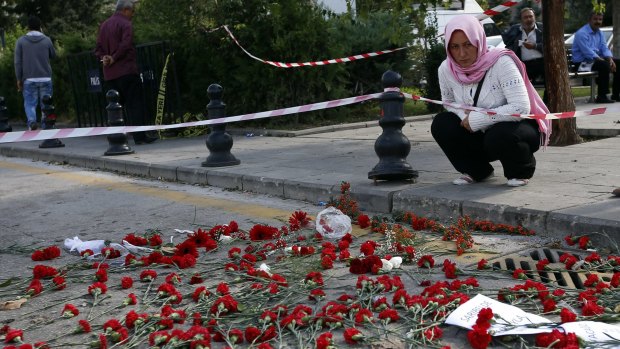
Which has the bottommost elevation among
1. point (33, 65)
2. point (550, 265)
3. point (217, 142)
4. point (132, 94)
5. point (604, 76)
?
point (550, 265)

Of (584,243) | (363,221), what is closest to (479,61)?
(363,221)

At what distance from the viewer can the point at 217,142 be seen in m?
9.27

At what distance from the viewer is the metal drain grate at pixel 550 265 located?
4.22 m

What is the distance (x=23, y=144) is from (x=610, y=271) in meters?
12.1

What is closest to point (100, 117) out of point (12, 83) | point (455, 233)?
point (12, 83)

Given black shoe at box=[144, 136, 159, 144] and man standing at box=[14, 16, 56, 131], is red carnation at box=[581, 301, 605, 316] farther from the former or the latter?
man standing at box=[14, 16, 56, 131]

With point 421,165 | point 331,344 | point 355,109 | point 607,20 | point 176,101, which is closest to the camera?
point 331,344

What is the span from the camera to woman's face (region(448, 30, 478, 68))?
638 cm

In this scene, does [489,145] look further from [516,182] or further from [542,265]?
[542,265]

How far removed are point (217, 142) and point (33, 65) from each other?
7.40 m

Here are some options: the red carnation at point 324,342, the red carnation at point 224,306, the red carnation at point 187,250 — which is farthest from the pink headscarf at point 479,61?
the red carnation at point 324,342

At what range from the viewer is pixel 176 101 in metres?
13.8

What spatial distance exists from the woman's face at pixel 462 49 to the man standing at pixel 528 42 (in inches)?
302

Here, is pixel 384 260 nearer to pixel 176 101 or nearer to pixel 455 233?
pixel 455 233
